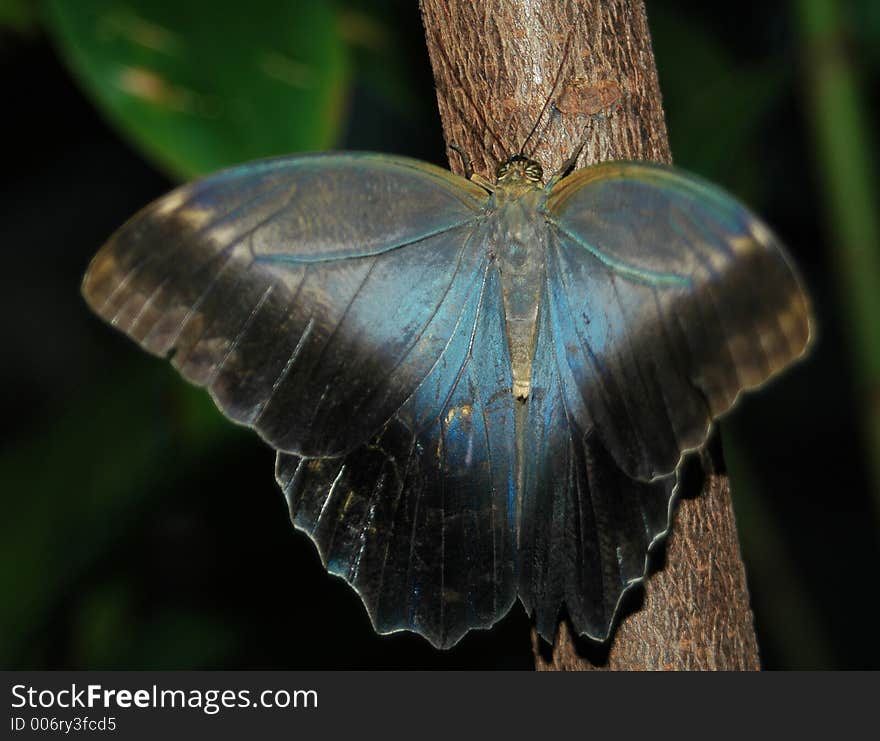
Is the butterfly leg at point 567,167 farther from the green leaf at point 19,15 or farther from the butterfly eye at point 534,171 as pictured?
the green leaf at point 19,15

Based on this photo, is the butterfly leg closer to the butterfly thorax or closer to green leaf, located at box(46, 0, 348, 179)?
the butterfly thorax

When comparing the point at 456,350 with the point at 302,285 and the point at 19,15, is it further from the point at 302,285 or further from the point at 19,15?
the point at 19,15

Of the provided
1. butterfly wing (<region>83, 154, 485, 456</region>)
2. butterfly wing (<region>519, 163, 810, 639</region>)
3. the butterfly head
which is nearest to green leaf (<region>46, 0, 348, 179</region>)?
butterfly wing (<region>83, 154, 485, 456</region>)

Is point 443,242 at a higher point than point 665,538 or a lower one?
higher

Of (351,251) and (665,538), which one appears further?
(351,251)

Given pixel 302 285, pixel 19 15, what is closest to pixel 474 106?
pixel 302 285

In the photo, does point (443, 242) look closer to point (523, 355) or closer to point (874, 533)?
point (523, 355)

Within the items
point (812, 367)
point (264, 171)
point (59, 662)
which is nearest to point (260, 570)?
point (59, 662)
